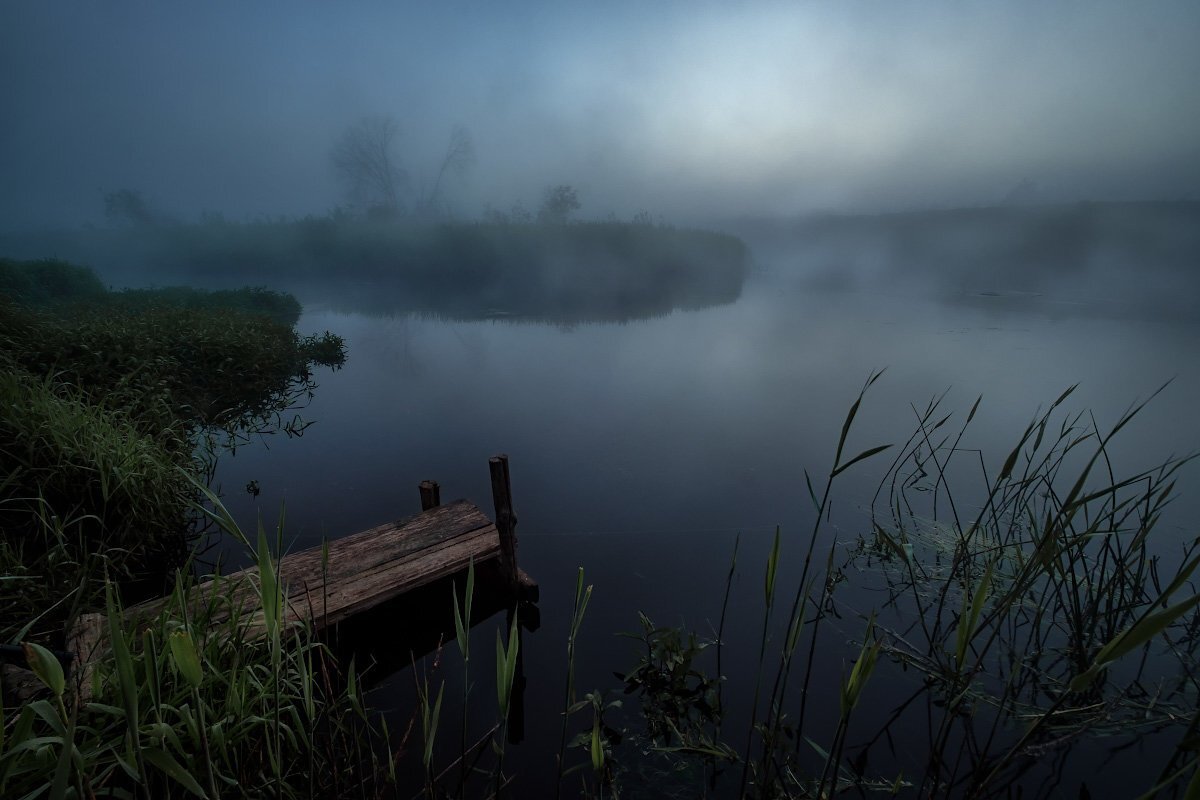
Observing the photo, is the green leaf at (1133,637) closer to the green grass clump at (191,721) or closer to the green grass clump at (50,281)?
the green grass clump at (191,721)

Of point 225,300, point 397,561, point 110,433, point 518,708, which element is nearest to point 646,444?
point 397,561

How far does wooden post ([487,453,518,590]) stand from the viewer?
13.7ft

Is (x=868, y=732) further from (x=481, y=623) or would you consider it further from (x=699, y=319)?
(x=699, y=319)

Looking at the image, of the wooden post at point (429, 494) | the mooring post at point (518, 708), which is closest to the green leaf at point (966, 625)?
the mooring post at point (518, 708)

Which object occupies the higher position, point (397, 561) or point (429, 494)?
point (429, 494)

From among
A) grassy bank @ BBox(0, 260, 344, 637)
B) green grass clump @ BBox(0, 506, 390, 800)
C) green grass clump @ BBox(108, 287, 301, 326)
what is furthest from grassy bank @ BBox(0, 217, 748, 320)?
green grass clump @ BBox(0, 506, 390, 800)

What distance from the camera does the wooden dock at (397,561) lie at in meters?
3.42

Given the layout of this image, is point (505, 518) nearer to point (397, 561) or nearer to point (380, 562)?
point (397, 561)

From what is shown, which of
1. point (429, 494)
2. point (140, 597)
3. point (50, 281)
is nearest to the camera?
point (140, 597)

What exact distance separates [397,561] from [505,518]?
0.96 meters

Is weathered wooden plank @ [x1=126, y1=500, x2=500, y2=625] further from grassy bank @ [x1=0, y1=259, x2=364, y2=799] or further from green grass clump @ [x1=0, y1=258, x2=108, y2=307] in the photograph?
green grass clump @ [x1=0, y1=258, x2=108, y2=307]

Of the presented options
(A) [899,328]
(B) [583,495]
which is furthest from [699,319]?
(B) [583,495]

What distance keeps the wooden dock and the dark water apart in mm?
731

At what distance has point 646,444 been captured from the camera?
8.70 metres
